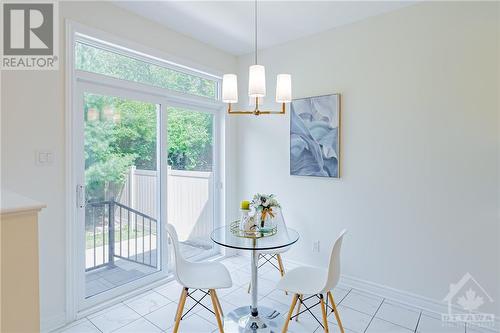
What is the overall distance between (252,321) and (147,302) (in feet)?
3.58

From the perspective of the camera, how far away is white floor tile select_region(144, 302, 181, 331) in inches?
93.2

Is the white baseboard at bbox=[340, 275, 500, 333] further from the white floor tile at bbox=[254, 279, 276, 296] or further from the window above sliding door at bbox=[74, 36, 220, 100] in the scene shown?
the window above sliding door at bbox=[74, 36, 220, 100]

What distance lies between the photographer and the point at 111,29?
263 cm

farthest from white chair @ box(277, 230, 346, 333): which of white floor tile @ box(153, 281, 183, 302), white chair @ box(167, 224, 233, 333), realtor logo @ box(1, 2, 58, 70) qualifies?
realtor logo @ box(1, 2, 58, 70)

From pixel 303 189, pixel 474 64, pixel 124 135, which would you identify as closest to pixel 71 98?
pixel 124 135

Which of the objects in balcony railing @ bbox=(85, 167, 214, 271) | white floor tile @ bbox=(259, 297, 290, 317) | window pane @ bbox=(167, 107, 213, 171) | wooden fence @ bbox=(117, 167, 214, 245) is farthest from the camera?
window pane @ bbox=(167, 107, 213, 171)

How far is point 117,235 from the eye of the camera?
9.29ft

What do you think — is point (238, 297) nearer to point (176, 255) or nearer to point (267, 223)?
point (267, 223)

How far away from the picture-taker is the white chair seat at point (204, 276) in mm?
2100

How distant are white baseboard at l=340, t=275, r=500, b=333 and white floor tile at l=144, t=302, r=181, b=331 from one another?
5.83 feet

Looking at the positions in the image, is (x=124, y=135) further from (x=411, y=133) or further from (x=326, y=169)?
(x=411, y=133)

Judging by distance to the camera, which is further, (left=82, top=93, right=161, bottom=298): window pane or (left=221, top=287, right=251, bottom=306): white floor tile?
(left=221, top=287, right=251, bottom=306): white floor tile

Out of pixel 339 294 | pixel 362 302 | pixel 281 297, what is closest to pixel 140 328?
pixel 281 297

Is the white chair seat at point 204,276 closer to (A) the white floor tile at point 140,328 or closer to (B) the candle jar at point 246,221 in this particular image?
(B) the candle jar at point 246,221
